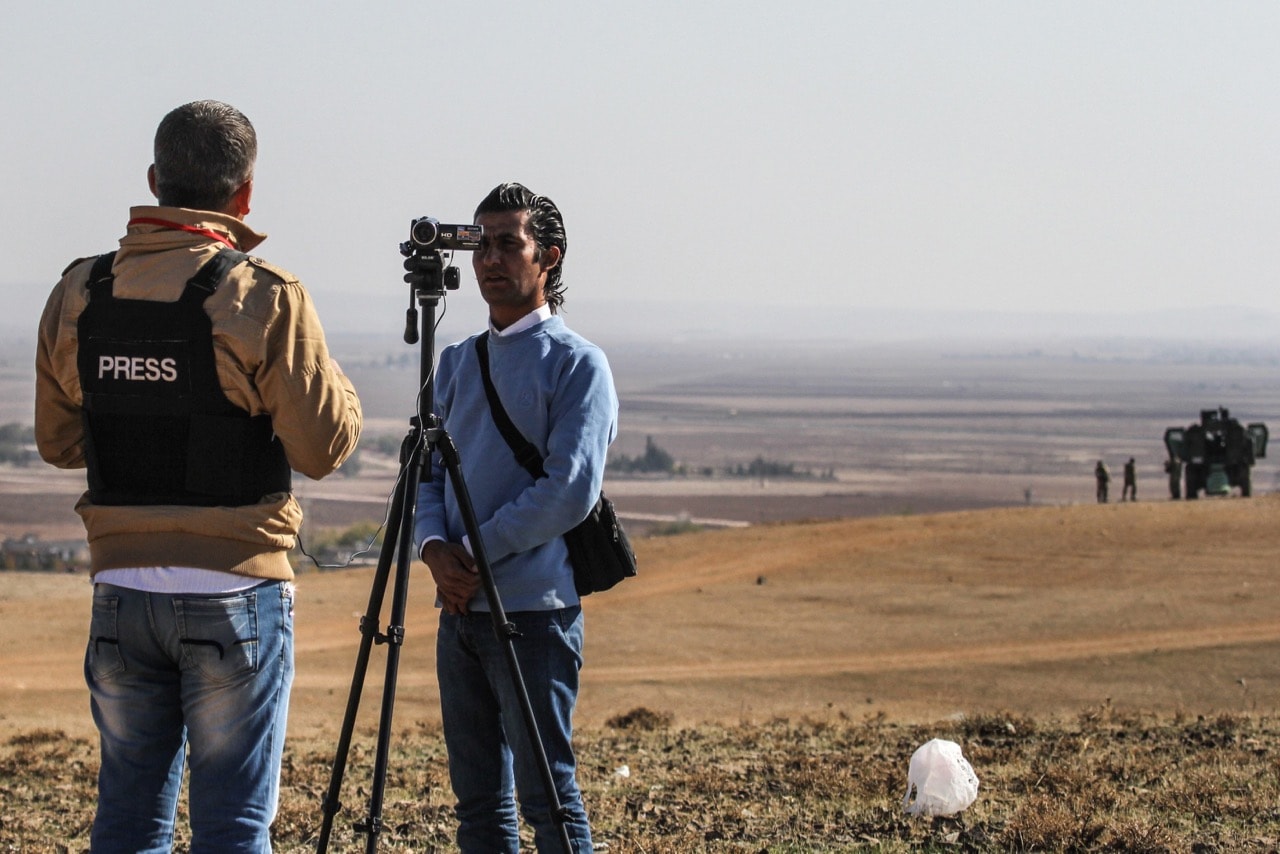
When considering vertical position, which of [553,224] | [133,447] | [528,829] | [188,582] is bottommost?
[528,829]

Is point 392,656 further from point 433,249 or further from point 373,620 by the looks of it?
point 433,249

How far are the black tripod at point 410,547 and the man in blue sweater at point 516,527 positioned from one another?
0.08 meters

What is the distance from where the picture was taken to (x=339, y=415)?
335 centimetres

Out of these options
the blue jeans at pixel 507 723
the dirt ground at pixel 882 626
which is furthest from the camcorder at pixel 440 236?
the dirt ground at pixel 882 626

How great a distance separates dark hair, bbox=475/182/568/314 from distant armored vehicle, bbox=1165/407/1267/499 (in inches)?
981

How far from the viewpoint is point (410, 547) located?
3.92 m

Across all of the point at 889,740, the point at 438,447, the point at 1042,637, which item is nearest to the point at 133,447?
the point at 438,447

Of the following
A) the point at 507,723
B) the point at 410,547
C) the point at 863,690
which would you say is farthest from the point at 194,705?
the point at 863,690

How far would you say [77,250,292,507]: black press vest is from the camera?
3.27m

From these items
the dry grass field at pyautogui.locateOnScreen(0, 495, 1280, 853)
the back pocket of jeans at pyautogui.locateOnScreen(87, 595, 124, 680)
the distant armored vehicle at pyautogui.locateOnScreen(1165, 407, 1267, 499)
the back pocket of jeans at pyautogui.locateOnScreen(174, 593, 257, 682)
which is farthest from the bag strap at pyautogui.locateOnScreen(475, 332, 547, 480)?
the distant armored vehicle at pyautogui.locateOnScreen(1165, 407, 1267, 499)

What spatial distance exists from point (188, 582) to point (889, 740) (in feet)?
18.2

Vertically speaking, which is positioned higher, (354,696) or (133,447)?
(133,447)

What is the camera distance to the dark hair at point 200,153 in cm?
335

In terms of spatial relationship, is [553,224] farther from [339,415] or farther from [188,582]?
[188,582]
